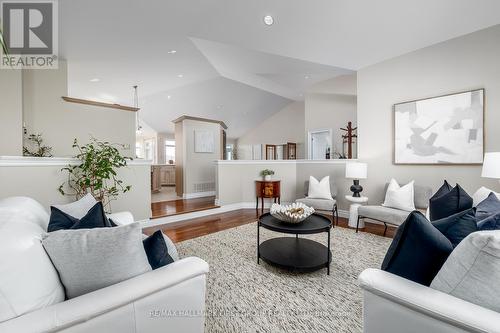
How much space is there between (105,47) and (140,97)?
10.6 feet

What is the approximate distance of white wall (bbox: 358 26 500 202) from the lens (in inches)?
116

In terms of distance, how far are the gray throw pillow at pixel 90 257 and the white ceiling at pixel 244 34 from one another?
3206mm

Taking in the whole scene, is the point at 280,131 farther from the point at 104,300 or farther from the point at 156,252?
the point at 104,300

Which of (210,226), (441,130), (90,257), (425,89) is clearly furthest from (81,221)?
(425,89)

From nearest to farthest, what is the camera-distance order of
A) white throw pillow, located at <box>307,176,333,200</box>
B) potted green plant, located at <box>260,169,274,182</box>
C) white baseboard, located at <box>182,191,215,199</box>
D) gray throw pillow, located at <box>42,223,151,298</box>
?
gray throw pillow, located at <box>42,223,151,298</box>, white throw pillow, located at <box>307,176,333,200</box>, potted green plant, located at <box>260,169,274,182</box>, white baseboard, located at <box>182,191,215,199</box>

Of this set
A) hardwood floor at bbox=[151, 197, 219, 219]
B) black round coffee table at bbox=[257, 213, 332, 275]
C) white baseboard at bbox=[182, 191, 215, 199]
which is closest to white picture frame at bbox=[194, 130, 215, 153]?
white baseboard at bbox=[182, 191, 215, 199]

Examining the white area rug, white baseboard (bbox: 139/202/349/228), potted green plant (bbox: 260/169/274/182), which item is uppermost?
potted green plant (bbox: 260/169/274/182)

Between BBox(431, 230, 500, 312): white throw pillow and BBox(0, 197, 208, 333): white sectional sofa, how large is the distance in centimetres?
102

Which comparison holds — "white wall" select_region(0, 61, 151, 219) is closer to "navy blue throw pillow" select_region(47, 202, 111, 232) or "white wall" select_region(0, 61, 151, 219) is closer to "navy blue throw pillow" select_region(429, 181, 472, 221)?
"navy blue throw pillow" select_region(47, 202, 111, 232)

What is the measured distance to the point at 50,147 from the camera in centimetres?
387

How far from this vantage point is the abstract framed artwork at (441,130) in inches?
119

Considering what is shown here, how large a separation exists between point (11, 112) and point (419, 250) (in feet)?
16.3

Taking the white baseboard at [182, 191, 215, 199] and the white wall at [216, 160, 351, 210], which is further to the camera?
the white baseboard at [182, 191, 215, 199]

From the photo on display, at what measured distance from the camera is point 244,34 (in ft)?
12.2
